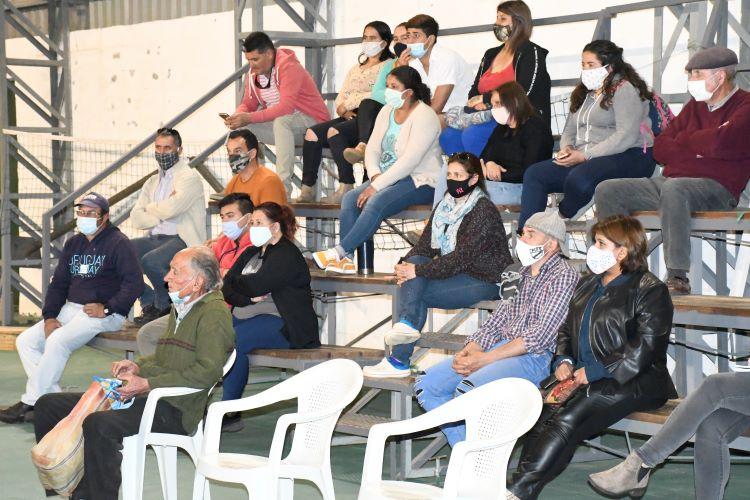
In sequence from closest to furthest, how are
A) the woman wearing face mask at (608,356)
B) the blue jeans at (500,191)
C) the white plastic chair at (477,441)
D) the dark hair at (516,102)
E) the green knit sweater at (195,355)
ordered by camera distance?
the white plastic chair at (477,441), the woman wearing face mask at (608,356), the green knit sweater at (195,355), the dark hair at (516,102), the blue jeans at (500,191)

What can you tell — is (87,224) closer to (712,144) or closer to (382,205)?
(382,205)

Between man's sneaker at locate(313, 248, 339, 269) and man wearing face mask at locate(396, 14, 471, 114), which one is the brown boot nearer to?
man wearing face mask at locate(396, 14, 471, 114)

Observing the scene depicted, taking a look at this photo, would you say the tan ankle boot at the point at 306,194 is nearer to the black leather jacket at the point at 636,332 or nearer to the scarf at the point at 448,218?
the scarf at the point at 448,218

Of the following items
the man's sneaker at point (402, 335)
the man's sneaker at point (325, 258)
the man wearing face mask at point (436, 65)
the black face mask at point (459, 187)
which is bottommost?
the man's sneaker at point (402, 335)

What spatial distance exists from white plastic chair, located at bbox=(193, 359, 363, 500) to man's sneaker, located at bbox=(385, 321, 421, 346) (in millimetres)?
1105

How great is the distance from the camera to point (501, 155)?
7250 mm

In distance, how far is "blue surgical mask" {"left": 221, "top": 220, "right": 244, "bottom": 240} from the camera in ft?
24.5

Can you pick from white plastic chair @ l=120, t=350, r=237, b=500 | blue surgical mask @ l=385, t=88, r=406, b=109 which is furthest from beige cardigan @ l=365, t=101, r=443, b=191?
white plastic chair @ l=120, t=350, r=237, b=500

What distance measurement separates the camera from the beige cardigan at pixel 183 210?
835cm

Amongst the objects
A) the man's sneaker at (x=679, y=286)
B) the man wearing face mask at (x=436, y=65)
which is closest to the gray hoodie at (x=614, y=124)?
the man's sneaker at (x=679, y=286)

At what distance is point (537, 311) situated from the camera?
5680mm

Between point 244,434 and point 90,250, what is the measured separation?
1.57 m

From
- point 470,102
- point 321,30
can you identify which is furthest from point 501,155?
point 321,30

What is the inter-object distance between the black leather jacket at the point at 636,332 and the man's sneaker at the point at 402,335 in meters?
1.17
